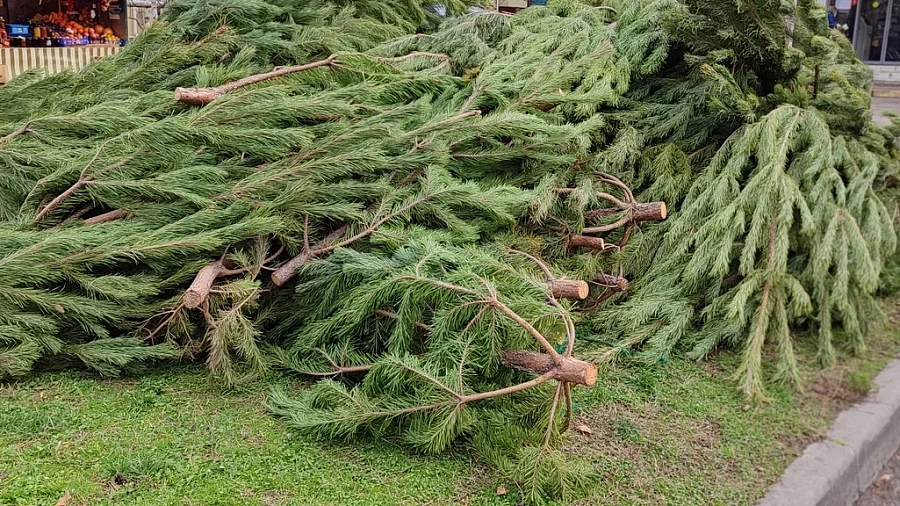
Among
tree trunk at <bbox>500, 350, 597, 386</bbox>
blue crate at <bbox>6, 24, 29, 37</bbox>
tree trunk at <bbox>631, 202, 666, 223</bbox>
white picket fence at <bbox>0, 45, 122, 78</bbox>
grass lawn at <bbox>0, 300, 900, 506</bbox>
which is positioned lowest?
grass lawn at <bbox>0, 300, 900, 506</bbox>

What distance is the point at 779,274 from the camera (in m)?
3.22

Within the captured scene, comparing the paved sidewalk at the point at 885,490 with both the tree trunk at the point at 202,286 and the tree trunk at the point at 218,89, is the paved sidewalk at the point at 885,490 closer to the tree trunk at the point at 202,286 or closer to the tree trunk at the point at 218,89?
the tree trunk at the point at 202,286

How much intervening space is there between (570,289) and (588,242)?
94 cm

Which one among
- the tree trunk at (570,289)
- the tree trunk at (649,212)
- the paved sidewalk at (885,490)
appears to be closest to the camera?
the tree trunk at (570,289)

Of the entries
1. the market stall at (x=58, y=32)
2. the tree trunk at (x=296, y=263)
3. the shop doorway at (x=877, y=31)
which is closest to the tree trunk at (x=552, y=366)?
the tree trunk at (x=296, y=263)

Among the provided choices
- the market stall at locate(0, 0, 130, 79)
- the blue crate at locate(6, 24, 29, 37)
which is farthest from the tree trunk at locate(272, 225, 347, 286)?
the blue crate at locate(6, 24, 29, 37)

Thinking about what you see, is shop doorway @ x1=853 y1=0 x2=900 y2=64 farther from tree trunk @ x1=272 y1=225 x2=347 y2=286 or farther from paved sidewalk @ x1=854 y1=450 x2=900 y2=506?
tree trunk @ x1=272 y1=225 x2=347 y2=286

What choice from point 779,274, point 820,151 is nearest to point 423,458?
point 779,274

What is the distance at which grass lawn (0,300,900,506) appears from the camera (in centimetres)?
226

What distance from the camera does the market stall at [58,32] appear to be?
868 centimetres

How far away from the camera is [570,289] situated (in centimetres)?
275

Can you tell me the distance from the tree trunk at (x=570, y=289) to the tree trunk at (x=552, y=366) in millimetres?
359

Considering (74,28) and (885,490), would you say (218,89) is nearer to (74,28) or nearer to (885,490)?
(885,490)

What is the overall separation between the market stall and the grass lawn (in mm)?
6818
